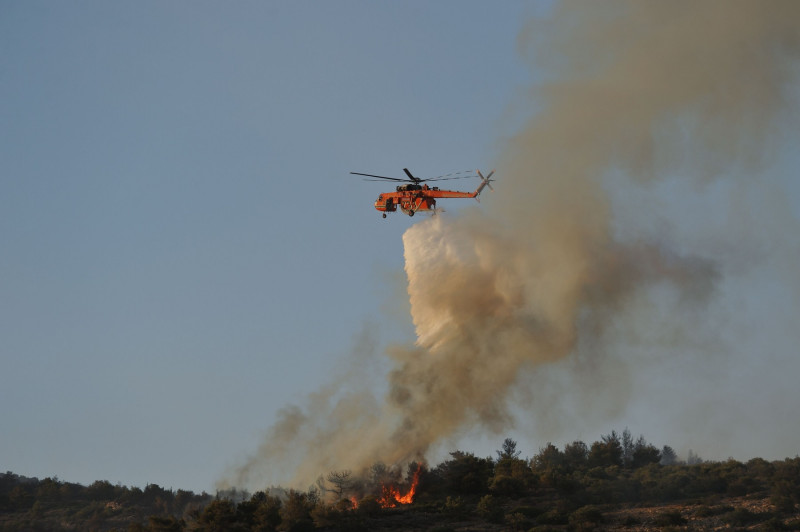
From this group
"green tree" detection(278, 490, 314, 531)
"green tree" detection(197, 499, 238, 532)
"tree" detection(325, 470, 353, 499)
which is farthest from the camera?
"tree" detection(325, 470, 353, 499)

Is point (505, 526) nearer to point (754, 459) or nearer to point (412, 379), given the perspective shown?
point (412, 379)

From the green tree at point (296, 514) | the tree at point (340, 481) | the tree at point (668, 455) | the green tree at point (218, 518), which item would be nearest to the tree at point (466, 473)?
the tree at point (340, 481)

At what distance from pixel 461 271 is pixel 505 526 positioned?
26.9 meters

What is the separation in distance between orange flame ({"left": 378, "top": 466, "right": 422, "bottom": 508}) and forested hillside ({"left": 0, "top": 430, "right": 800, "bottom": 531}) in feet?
0.32

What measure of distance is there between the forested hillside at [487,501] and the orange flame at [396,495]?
10 cm

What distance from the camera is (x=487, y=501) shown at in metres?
72.2

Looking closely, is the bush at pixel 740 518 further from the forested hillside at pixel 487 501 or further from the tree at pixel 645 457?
the tree at pixel 645 457

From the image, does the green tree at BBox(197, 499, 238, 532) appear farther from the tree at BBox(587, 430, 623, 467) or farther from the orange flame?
the tree at BBox(587, 430, 623, 467)

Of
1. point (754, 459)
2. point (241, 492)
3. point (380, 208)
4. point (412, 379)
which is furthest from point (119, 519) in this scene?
point (754, 459)

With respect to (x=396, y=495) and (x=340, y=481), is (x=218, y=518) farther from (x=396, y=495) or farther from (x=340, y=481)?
(x=396, y=495)

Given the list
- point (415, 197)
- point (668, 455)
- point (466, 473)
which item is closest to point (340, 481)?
point (466, 473)

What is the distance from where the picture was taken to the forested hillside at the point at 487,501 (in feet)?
226

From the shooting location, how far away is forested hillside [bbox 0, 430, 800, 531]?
68.9 meters

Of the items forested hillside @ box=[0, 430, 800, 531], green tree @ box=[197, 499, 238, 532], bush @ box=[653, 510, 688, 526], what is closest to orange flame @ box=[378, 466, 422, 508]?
forested hillside @ box=[0, 430, 800, 531]
